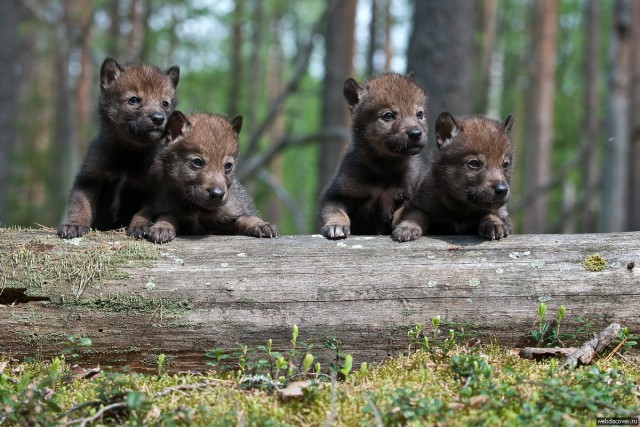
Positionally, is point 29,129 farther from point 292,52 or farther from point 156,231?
point 292,52

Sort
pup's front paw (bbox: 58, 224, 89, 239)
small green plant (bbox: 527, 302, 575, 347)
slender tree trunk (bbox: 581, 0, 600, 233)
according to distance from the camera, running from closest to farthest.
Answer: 1. small green plant (bbox: 527, 302, 575, 347)
2. pup's front paw (bbox: 58, 224, 89, 239)
3. slender tree trunk (bbox: 581, 0, 600, 233)

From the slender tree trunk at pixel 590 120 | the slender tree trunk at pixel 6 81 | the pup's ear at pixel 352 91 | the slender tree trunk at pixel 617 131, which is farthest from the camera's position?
the slender tree trunk at pixel 590 120

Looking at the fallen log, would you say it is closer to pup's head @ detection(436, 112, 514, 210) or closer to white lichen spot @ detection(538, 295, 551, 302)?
white lichen spot @ detection(538, 295, 551, 302)

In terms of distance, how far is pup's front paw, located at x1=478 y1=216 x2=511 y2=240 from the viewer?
5477 millimetres

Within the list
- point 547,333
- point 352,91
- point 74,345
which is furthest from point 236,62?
point 547,333

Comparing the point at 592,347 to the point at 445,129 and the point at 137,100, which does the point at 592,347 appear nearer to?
the point at 445,129

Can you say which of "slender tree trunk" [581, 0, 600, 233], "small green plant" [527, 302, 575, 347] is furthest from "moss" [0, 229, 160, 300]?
"slender tree trunk" [581, 0, 600, 233]

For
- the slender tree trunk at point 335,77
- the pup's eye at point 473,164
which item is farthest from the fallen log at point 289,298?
the slender tree trunk at point 335,77

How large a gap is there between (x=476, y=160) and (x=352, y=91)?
70.3 inches

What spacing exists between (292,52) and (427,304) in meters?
36.3

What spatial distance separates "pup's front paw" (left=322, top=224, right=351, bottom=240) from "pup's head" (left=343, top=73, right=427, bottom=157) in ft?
3.91

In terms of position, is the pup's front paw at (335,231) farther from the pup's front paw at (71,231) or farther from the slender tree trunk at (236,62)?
the slender tree trunk at (236,62)

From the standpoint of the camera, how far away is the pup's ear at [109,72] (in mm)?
6733

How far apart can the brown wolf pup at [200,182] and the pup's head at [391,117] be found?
49.4 inches
